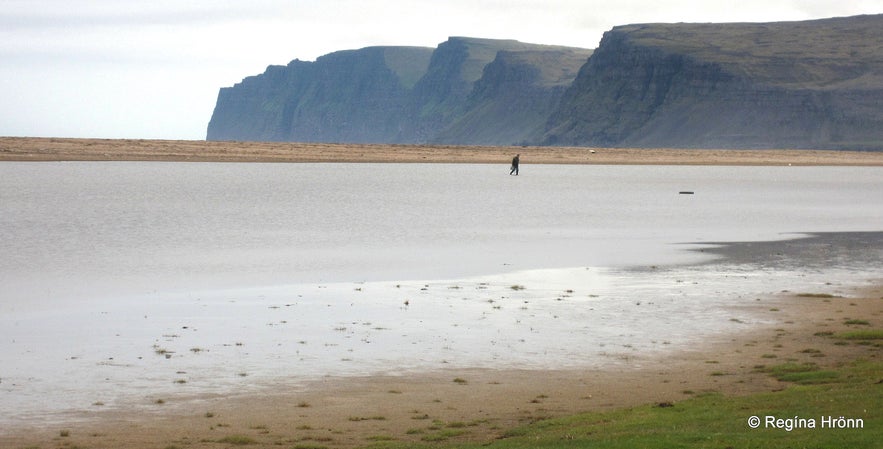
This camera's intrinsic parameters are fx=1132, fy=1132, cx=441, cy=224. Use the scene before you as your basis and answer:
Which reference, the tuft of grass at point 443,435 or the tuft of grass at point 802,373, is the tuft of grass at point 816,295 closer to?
the tuft of grass at point 802,373

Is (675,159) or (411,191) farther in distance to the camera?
(675,159)

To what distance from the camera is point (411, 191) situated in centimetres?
6812

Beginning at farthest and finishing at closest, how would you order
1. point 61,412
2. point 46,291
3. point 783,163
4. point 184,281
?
point 783,163
point 184,281
point 46,291
point 61,412

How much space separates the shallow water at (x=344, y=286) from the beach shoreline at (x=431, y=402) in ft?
2.15

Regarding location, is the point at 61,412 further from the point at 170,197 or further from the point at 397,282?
the point at 170,197

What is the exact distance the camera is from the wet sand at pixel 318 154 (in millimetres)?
111500

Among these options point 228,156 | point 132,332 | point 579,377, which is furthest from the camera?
point 228,156

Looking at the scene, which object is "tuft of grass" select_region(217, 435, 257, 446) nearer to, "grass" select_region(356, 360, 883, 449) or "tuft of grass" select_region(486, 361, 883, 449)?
"grass" select_region(356, 360, 883, 449)

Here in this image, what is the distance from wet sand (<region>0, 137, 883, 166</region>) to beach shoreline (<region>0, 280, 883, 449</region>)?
309ft

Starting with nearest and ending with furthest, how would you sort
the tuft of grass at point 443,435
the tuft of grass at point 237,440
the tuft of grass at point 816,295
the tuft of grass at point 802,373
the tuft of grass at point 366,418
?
the tuft of grass at point 237,440
the tuft of grass at point 443,435
the tuft of grass at point 366,418
the tuft of grass at point 802,373
the tuft of grass at point 816,295

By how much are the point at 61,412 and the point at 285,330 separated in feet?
19.9

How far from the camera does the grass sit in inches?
439

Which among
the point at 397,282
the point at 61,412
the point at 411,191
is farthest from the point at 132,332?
the point at 411,191

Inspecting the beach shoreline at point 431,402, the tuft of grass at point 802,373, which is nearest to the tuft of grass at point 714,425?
the tuft of grass at point 802,373
